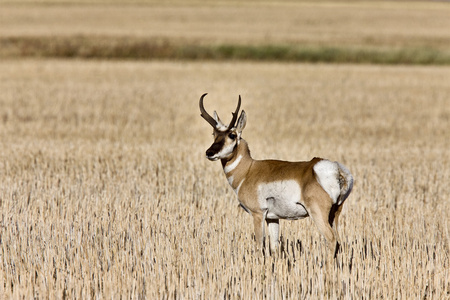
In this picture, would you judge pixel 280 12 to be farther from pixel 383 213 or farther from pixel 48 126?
pixel 383 213

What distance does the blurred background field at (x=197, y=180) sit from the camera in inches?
207

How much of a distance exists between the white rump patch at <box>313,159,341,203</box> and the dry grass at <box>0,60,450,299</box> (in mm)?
545

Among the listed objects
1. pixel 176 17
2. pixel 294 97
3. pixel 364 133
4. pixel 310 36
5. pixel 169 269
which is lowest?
pixel 169 269

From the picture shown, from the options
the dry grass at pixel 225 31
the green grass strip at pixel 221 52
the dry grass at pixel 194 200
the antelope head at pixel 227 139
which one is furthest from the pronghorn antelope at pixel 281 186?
the dry grass at pixel 225 31

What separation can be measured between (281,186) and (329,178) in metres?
0.46

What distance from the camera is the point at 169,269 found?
531 cm

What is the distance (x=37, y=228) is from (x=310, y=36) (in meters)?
43.4

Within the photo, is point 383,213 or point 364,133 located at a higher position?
point 364,133

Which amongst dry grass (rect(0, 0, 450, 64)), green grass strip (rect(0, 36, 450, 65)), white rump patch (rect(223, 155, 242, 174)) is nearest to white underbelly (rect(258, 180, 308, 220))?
white rump patch (rect(223, 155, 242, 174))

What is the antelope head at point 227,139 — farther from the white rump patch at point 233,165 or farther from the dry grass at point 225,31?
the dry grass at point 225,31

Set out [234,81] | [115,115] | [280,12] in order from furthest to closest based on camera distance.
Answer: [280,12], [234,81], [115,115]

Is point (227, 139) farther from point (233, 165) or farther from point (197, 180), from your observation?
point (197, 180)

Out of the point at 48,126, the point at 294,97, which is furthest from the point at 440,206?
the point at 294,97

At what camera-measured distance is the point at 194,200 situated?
8.55 meters
